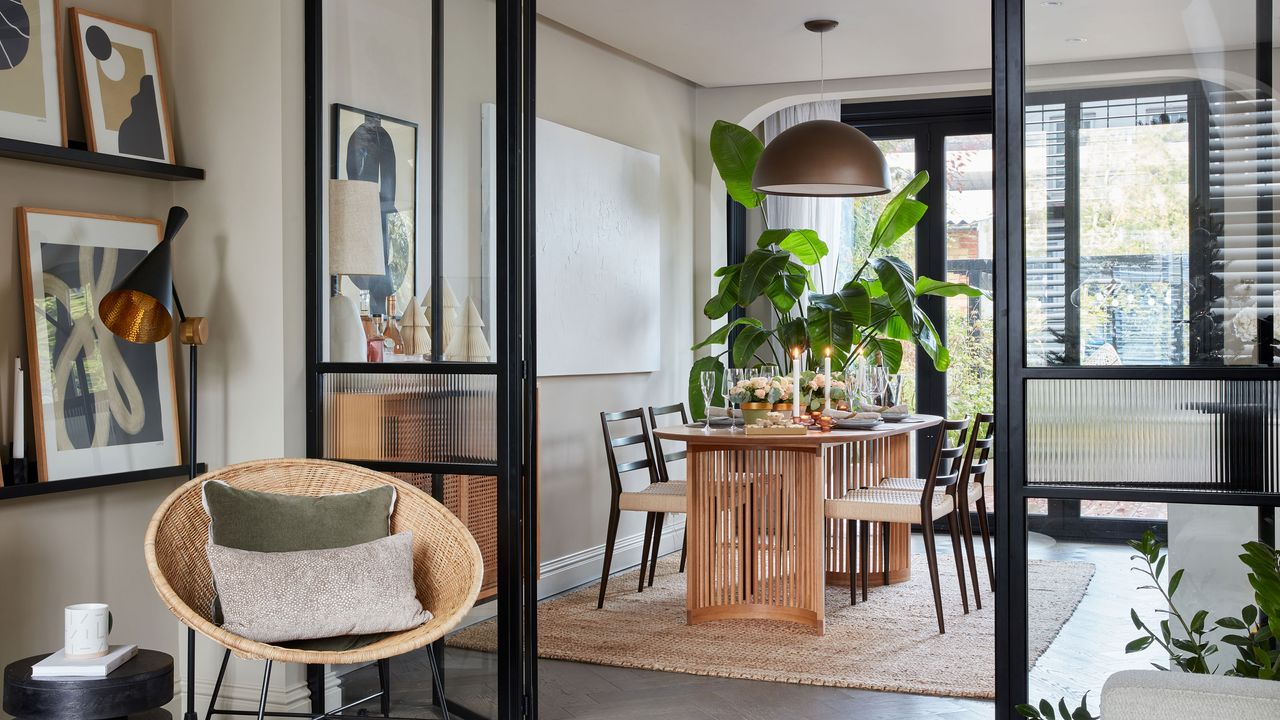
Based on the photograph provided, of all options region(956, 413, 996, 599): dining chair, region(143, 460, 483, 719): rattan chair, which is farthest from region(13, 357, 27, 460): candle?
region(956, 413, 996, 599): dining chair

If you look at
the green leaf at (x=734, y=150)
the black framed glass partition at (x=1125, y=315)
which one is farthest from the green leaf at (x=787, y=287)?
the black framed glass partition at (x=1125, y=315)

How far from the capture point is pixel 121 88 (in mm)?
3496

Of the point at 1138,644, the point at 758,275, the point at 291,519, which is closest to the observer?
the point at 1138,644

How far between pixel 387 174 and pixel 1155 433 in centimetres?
226

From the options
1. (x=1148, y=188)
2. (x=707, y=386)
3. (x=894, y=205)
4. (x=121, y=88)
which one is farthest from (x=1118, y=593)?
(x=894, y=205)

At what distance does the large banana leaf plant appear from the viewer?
637 centimetres

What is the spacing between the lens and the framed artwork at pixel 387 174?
3588mm

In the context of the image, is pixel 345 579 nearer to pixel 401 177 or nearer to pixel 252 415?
pixel 252 415

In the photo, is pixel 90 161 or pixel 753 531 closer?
pixel 90 161

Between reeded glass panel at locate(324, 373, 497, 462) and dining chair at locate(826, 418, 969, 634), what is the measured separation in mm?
2106

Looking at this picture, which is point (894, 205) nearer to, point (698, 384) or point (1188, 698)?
point (698, 384)

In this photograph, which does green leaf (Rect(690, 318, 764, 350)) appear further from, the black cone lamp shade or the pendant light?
the black cone lamp shade

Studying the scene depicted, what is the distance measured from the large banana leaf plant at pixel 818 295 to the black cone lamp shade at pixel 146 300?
348cm

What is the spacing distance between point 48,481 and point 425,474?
1.02 metres
